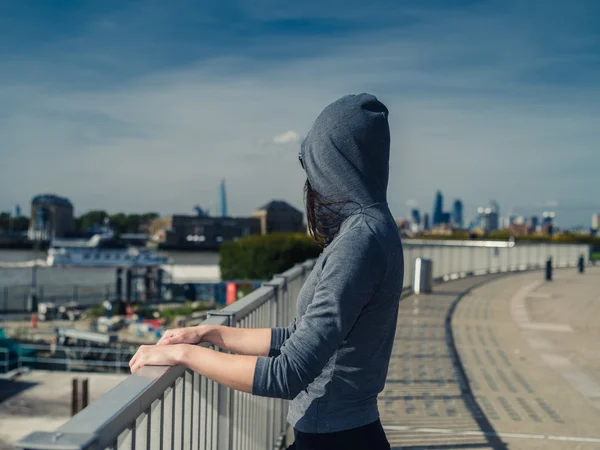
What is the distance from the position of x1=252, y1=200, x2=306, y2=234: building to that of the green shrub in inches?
272

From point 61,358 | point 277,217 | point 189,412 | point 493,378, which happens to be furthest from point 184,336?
point 277,217

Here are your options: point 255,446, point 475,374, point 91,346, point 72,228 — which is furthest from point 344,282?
point 72,228

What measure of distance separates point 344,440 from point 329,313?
18.4 inches

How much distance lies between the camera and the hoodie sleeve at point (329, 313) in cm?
187

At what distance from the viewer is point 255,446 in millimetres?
4062

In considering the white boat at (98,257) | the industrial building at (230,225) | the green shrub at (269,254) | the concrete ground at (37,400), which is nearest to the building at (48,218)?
the white boat at (98,257)

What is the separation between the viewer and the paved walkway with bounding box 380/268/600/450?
5.61 metres

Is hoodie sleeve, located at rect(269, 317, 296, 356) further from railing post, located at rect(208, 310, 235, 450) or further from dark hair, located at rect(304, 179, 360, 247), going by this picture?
railing post, located at rect(208, 310, 235, 450)

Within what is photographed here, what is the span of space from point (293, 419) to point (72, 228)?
17184cm

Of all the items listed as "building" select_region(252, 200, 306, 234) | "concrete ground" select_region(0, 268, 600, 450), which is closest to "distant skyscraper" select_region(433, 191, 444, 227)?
"building" select_region(252, 200, 306, 234)

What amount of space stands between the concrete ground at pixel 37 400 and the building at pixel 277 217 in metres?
12.7

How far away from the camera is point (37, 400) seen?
1260 inches

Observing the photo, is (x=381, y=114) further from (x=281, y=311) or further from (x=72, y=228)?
(x=72, y=228)

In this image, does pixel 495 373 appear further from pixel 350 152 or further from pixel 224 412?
pixel 350 152
